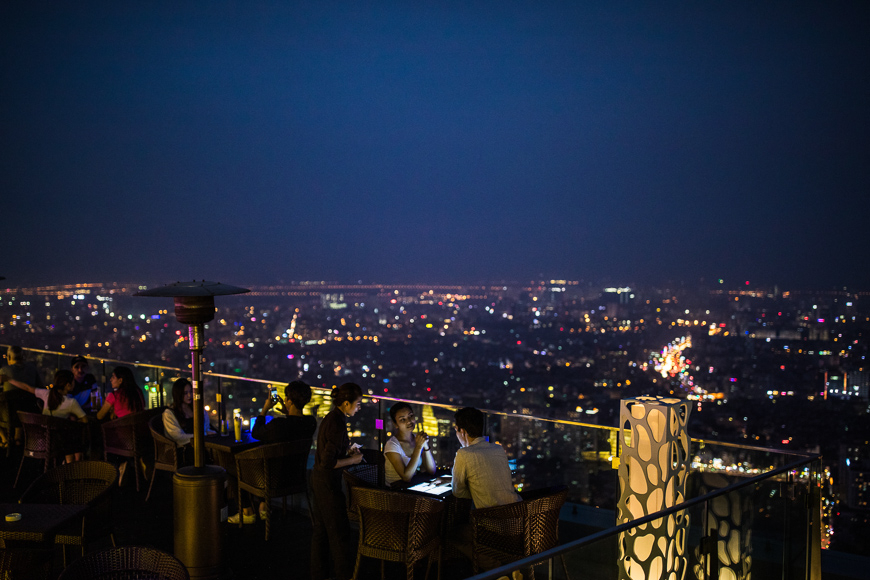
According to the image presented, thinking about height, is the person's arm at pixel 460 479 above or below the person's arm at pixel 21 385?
above

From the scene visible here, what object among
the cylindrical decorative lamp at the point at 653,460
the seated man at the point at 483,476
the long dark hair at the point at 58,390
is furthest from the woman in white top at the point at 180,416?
the cylindrical decorative lamp at the point at 653,460

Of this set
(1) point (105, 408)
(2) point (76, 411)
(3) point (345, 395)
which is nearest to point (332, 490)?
(3) point (345, 395)

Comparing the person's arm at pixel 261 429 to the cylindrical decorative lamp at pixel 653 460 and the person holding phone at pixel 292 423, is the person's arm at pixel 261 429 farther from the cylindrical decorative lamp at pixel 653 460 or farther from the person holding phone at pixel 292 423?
the cylindrical decorative lamp at pixel 653 460

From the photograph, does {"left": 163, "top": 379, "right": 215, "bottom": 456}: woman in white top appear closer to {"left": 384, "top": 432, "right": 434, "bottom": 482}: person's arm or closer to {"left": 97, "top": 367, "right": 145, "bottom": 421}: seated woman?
{"left": 97, "top": 367, "right": 145, "bottom": 421}: seated woman

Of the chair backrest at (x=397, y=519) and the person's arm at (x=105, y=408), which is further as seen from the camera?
the person's arm at (x=105, y=408)

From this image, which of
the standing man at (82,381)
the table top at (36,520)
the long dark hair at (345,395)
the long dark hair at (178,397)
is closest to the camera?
the table top at (36,520)
